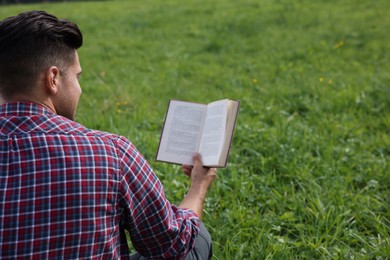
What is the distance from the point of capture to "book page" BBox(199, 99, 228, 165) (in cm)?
200

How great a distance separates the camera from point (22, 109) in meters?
1.35

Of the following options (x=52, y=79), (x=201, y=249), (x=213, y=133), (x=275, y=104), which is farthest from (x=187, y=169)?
(x=275, y=104)

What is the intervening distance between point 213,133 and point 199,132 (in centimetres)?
12

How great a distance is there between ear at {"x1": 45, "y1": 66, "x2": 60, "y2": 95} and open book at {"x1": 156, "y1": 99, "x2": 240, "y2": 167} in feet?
2.51

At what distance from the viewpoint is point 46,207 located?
50.1 inches

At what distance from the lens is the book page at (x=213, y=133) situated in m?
2.00

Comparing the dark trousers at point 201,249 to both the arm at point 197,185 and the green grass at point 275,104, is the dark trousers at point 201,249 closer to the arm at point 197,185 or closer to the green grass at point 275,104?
the arm at point 197,185

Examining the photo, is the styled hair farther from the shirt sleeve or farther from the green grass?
the green grass

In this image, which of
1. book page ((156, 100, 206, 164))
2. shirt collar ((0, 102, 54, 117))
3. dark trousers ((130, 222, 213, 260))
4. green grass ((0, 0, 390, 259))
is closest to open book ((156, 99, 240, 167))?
book page ((156, 100, 206, 164))

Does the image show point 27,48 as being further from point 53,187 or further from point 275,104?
point 275,104

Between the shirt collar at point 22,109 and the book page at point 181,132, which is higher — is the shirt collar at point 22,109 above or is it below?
above

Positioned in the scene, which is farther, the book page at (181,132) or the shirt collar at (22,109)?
the book page at (181,132)

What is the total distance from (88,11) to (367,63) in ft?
22.7

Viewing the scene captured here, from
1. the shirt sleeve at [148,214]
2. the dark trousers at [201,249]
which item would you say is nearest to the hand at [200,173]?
the dark trousers at [201,249]
